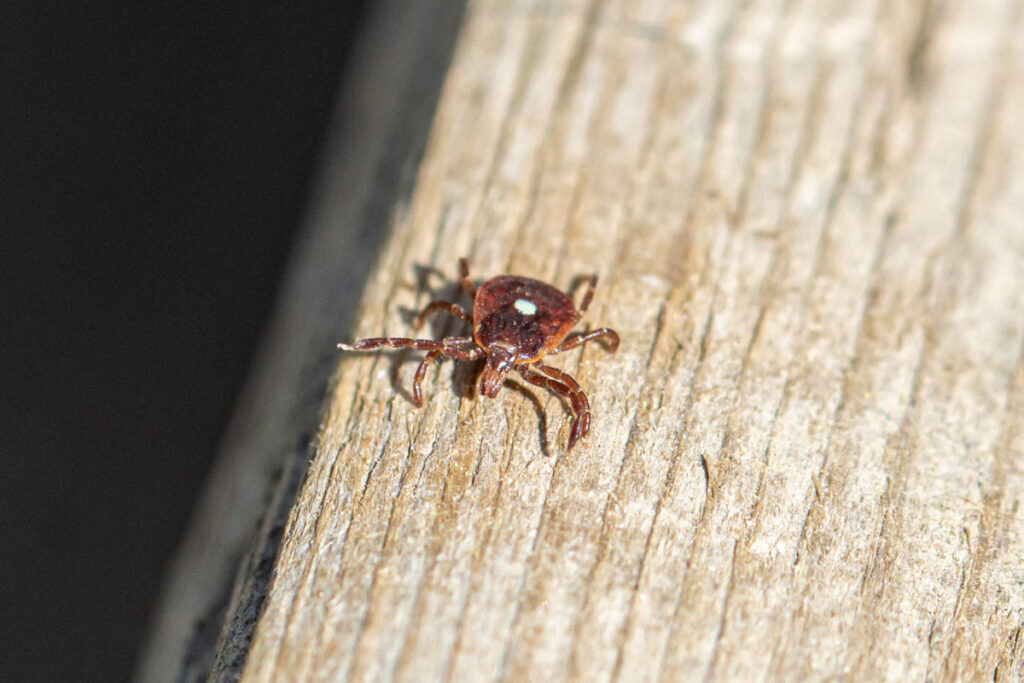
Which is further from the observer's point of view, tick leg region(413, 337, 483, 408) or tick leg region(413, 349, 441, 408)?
tick leg region(413, 337, 483, 408)

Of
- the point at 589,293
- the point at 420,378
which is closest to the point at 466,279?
the point at 589,293

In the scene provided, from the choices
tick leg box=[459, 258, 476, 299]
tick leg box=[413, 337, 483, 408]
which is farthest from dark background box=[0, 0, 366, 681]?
tick leg box=[459, 258, 476, 299]

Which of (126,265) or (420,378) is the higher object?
(126,265)

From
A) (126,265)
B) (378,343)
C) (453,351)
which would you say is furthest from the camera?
(126,265)

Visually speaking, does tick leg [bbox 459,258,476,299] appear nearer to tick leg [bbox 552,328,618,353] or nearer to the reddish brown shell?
the reddish brown shell

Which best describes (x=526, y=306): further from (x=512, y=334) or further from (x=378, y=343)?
(x=378, y=343)

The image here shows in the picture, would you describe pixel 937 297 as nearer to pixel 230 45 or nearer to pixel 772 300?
pixel 772 300

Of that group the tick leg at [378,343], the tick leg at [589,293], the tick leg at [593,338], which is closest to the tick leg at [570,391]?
the tick leg at [593,338]
